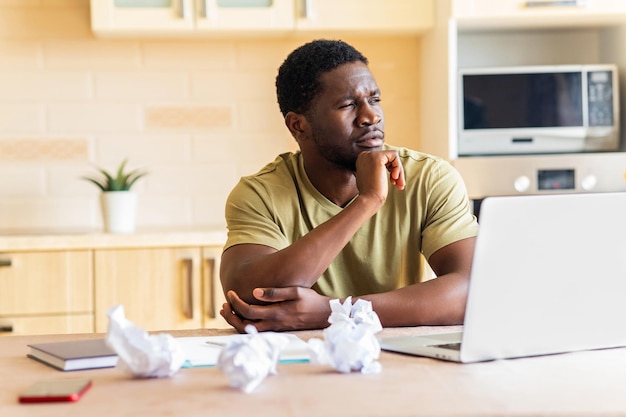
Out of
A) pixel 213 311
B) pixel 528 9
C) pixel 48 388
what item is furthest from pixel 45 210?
pixel 48 388

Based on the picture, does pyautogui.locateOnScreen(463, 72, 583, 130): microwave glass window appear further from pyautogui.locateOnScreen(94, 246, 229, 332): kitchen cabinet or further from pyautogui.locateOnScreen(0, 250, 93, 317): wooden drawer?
pyautogui.locateOnScreen(0, 250, 93, 317): wooden drawer

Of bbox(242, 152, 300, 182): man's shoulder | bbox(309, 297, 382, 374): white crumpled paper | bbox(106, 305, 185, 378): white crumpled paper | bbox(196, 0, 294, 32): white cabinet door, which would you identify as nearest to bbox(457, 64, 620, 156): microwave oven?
bbox(196, 0, 294, 32): white cabinet door

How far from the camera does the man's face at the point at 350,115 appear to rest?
7.05ft

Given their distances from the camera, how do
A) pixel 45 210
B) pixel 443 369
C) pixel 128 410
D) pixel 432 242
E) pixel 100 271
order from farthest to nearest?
pixel 45 210 < pixel 100 271 < pixel 432 242 < pixel 443 369 < pixel 128 410

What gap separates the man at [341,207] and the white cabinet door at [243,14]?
100 cm

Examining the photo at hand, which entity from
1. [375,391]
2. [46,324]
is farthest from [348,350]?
[46,324]

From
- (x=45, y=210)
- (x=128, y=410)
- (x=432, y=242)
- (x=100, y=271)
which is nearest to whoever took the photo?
(x=128, y=410)

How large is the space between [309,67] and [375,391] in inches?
50.6

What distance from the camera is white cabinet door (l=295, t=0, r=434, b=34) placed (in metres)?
3.34

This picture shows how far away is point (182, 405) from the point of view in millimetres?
1029

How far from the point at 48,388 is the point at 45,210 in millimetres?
2582

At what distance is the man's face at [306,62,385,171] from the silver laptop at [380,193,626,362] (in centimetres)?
92

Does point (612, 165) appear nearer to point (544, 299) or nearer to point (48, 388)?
point (544, 299)

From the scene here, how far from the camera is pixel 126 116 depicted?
359 cm
